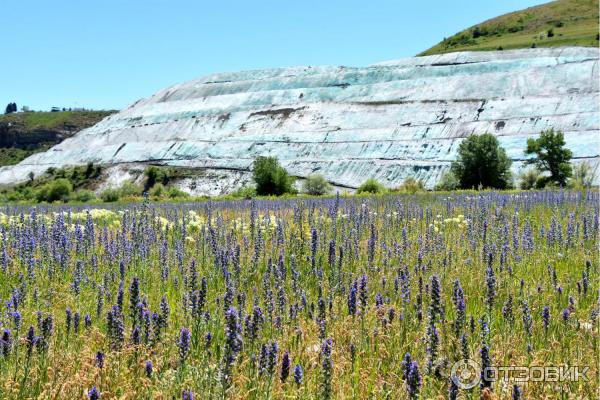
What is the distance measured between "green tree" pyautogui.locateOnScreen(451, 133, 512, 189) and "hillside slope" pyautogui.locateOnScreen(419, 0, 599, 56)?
2811 inches

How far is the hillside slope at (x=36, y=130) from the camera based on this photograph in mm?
157125

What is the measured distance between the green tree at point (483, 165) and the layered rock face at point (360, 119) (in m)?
6.37

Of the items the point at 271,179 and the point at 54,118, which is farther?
the point at 54,118

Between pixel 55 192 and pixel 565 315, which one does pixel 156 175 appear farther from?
pixel 565 315

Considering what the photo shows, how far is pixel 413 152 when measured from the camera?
5244 centimetres

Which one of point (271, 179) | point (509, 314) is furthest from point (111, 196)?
point (509, 314)

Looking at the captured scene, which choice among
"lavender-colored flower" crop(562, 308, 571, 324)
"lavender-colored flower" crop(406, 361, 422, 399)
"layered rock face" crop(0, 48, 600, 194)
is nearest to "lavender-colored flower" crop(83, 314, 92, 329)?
"lavender-colored flower" crop(406, 361, 422, 399)

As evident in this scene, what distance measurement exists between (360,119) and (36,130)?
135 meters

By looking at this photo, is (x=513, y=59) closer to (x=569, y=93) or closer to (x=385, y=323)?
(x=569, y=93)

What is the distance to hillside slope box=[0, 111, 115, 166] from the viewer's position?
6186 inches

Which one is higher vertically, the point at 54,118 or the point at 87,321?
the point at 54,118

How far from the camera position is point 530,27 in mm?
128375

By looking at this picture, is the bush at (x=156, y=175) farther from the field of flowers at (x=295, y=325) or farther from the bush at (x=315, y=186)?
the field of flowers at (x=295, y=325)

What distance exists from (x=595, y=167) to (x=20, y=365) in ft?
154
